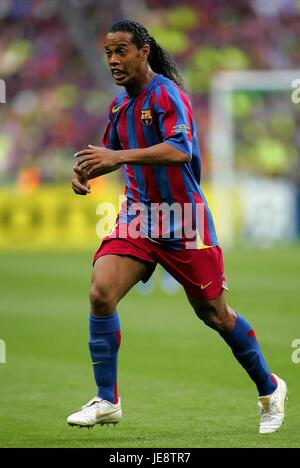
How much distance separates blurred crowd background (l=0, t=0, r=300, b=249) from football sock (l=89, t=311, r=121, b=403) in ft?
71.9

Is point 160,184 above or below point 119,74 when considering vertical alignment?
below

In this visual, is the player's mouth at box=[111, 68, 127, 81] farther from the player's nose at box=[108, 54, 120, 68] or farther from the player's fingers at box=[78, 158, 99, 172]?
the player's fingers at box=[78, 158, 99, 172]

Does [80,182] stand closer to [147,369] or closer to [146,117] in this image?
[146,117]

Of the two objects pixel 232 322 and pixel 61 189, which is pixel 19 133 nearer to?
pixel 61 189

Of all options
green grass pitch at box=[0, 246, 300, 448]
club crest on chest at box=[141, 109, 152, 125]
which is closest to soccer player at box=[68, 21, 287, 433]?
club crest on chest at box=[141, 109, 152, 125]

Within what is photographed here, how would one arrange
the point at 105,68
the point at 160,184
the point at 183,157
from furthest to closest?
the point at 105,68 < the point at 160,184 < the point at 183,157

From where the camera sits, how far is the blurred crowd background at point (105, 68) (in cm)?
2986

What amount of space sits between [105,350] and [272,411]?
1023 millimetres

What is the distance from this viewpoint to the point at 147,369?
30.5 feet

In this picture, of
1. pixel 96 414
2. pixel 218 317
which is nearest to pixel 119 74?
pixel 218 317

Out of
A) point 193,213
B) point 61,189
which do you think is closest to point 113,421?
point 193,213

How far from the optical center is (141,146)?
22.1ft
